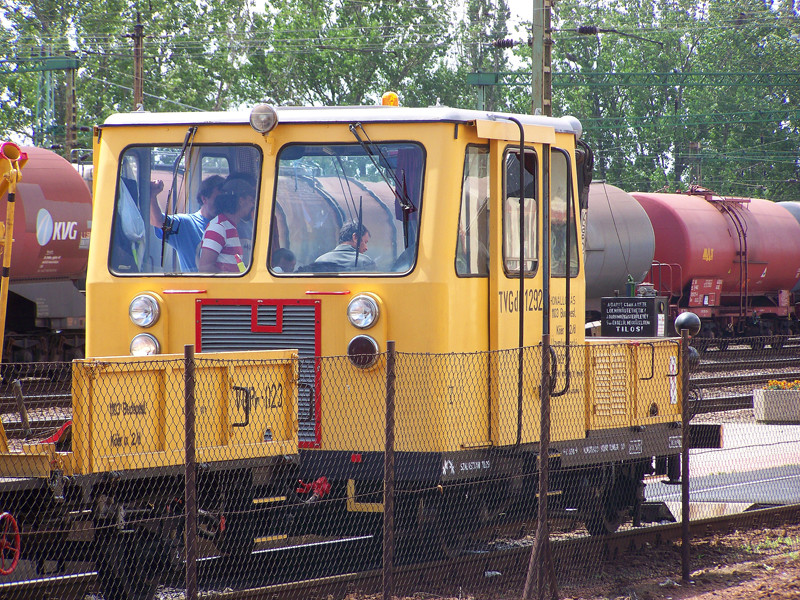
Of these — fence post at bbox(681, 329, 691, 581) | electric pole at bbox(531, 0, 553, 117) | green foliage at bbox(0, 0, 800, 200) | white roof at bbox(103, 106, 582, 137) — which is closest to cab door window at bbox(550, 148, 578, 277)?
white roof at bbox(103, 106, 582, 137)

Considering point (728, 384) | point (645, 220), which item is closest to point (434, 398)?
point (728, 384)

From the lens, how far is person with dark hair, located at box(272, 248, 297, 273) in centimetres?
724

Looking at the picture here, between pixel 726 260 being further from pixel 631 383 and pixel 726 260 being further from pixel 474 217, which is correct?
pixel 474 217

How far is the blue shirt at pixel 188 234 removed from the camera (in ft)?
24.3

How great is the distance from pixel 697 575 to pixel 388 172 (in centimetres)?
374

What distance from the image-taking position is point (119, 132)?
7645 mm

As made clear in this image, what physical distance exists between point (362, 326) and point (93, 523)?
206 centimetres

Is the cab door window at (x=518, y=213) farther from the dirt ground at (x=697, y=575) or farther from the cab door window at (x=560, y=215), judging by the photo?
the dirt ground at (x=697, y=575)

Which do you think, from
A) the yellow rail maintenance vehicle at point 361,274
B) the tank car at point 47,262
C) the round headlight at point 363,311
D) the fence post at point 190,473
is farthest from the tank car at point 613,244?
the fence post at point 190,473

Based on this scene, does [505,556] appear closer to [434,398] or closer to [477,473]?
[477,473]

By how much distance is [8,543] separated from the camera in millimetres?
5926

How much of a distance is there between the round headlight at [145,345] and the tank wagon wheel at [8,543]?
160 centimetres

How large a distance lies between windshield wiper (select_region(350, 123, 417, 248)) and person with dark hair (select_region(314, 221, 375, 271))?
29 cm

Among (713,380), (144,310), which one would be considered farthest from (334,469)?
(713,380)
